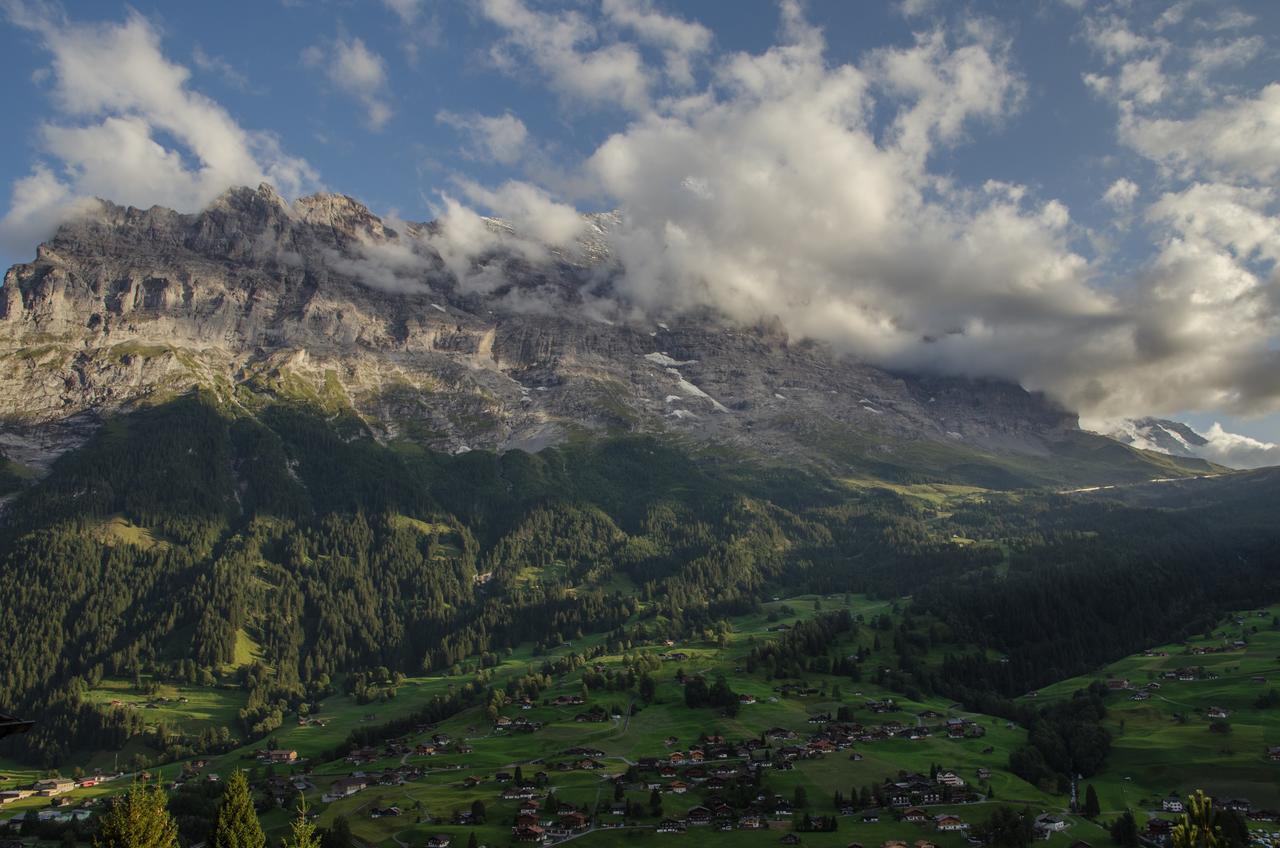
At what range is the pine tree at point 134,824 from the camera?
60.0 metres

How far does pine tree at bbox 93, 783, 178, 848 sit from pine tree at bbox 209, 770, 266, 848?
27.3ft

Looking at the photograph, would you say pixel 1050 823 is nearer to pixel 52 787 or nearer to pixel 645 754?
pixel 645 754

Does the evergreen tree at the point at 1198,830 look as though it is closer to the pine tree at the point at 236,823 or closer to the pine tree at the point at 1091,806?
the pine tree at the point at 236,823

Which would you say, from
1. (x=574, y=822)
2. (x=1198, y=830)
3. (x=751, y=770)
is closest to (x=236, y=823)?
(x=574, y=822)

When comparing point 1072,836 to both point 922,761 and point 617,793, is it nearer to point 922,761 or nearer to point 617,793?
point 922,761

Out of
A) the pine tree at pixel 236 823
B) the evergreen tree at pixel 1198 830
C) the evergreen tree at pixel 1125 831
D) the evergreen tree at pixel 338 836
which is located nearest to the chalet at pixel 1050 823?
the evergreen tree at pixel 1125 831

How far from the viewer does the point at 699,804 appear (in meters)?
132

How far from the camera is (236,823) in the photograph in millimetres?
70938

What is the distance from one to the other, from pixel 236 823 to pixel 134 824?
11.9m

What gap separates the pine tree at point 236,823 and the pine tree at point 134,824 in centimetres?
832

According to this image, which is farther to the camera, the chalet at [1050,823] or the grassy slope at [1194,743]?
the grassy slope at [1194,743]

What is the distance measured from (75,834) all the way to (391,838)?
49093 mm

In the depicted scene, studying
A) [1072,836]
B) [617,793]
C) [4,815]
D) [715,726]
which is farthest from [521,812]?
[4,815]

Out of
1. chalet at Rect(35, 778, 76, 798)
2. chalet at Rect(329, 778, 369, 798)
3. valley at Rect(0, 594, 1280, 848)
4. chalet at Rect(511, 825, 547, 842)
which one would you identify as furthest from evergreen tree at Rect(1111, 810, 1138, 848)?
chalet at Rect(35, 778, 76, 798)
